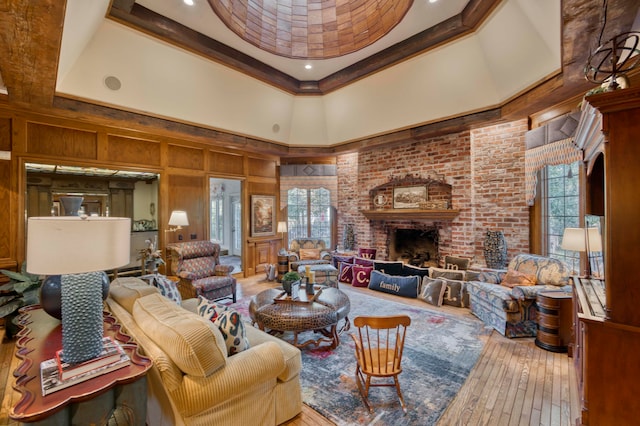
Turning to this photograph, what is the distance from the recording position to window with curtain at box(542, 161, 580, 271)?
13.0 ft

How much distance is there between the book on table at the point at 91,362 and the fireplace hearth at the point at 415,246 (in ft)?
18.4

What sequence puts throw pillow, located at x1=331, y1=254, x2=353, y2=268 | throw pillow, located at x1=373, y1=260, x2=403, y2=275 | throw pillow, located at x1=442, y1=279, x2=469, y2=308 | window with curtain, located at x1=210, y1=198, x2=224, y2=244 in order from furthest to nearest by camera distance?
window with curtain, located at x1=210, y1=198, x2=224, y2=244
throw pillow, located at x1=331, y1=254, x2=353, y2=268
throw pillow, located at x1=373, y1=260, x2=403, y2=275
throw pillow, located at x1=442, y1=279, x2=469, y2=308

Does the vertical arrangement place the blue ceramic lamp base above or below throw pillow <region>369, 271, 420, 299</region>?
above

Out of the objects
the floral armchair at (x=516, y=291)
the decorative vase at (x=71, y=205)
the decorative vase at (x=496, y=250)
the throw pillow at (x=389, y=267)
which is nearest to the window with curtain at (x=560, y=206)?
the floral armchair at (x=516, y=291)

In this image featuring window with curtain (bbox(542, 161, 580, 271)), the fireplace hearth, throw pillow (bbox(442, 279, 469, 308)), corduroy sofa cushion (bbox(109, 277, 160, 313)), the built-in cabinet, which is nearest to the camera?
the built-in cabinet

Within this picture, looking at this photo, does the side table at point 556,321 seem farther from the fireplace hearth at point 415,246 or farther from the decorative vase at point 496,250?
the fireplace hearth at point 415,246

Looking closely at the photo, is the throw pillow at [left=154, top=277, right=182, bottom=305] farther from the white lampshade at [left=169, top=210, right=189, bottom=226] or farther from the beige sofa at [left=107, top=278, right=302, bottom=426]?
the white lampshade at [left=169, top=210, right=189, bottom=226]

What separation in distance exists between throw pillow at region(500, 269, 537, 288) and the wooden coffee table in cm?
231

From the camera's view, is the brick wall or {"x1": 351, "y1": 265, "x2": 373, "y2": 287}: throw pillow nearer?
the brick wall

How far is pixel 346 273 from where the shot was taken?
604 centimetres

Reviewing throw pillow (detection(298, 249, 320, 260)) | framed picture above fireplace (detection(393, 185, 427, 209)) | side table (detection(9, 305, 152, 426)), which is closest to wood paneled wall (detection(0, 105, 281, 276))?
throw pillow (detection(298, 249, 320, 260))

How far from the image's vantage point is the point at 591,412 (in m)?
1.69

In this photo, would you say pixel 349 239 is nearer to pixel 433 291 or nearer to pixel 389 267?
pixel 389 267

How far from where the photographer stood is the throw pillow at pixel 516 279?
3707 mm
